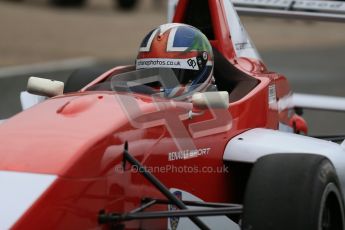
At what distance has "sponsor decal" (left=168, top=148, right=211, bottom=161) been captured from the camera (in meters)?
4.69

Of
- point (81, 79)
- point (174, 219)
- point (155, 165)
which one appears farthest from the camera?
point (81, 79)

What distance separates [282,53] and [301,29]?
18.1 ft

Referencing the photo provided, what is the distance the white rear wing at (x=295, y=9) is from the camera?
6.96 meters

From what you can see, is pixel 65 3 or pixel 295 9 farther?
pixel 65 3

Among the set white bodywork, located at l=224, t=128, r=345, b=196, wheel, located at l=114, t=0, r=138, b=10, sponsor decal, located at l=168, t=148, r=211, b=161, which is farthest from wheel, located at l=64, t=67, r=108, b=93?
wheel, located at l=114, t=0, r=138, b=10

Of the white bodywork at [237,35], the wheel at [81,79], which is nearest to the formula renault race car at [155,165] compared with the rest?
the white bodywork at [237,35]

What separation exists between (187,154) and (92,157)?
0.74m

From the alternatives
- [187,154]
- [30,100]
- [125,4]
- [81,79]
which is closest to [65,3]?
[125,4]

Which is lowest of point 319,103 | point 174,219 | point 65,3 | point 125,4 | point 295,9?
point 125,4

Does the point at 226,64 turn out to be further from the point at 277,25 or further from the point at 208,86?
the point at 277,25

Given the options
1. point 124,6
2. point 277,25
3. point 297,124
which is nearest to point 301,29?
point 277,25

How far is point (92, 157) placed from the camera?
13.9ft

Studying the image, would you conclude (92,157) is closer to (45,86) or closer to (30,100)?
(45,86)

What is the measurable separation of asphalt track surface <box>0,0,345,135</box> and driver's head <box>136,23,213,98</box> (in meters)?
4.77
